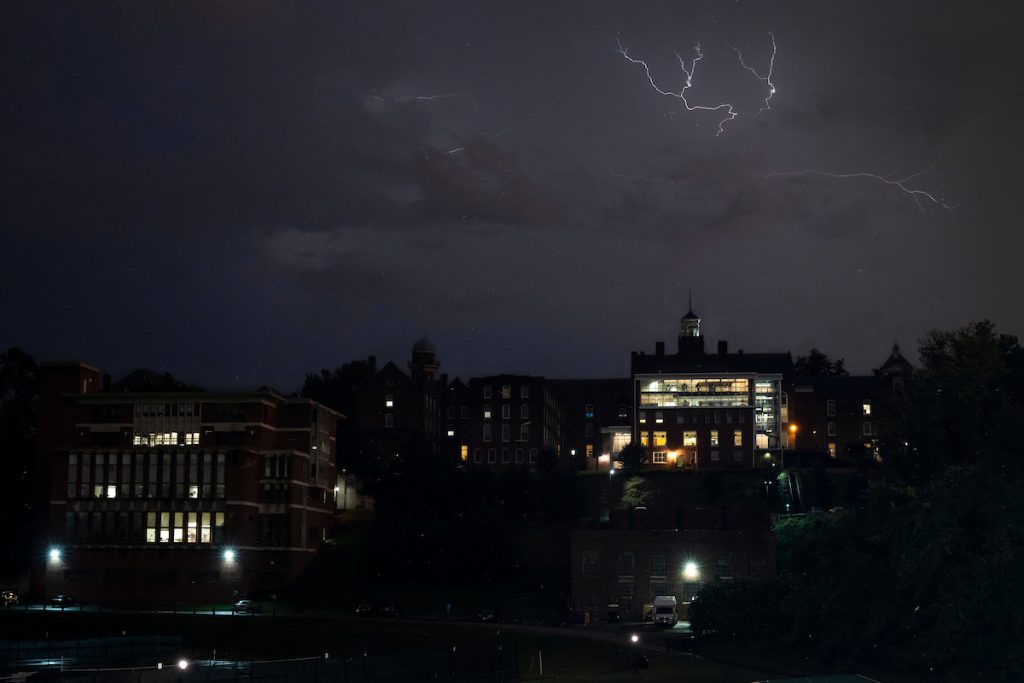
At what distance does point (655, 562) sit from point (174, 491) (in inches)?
1567

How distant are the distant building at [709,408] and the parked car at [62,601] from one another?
2756 inches

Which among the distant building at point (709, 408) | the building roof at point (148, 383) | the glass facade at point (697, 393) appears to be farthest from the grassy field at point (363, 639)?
the glass facade at point (697, 393)

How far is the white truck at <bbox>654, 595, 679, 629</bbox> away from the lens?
91.2 m

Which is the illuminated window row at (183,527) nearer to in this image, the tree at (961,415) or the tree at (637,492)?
the tree at (637,492)

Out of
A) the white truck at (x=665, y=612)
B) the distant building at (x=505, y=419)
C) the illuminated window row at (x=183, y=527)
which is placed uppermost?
the distant building at (x=505, y=419)

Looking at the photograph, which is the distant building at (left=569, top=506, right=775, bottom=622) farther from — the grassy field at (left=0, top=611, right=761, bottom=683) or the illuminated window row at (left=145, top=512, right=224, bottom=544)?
the illuminated window row at (left=145, top=512, right=224, bottom=544)

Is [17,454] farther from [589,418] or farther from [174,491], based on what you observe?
[589,418]

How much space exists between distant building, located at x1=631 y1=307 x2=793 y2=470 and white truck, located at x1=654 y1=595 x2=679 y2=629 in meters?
57.7

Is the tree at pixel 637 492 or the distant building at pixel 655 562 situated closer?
the distant building at pixel 655 562

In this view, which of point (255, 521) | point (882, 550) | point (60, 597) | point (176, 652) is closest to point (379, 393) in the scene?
point (255, 521)

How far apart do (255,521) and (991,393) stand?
6433 cm

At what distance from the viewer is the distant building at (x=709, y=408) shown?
156 meters

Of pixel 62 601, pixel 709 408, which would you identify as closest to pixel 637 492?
pixel 709 408

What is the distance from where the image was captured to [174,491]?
11288 centimetres
